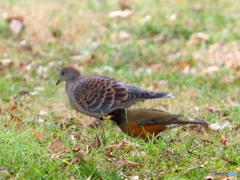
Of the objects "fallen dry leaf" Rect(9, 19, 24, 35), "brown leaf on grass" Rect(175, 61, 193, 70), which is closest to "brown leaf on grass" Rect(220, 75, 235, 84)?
"brown leaf on grass" Rect(175, 61, 193, 70)

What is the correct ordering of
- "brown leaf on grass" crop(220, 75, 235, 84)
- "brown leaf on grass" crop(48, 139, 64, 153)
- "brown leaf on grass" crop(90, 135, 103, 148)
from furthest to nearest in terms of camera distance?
"brown leaf on grass" crop(220, 75, 235, 84) → "brown leaf on grass" crop(90, 135, 103, 148) → "brown leaf on grass" crop(48, 139, 64, 153)

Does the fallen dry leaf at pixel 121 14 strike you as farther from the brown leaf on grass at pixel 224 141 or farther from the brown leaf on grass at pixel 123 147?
the brown leaf on grass at pixel 123 147

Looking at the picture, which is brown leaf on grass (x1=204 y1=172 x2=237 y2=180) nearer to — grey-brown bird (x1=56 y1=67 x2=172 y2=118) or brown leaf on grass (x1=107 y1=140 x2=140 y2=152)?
brown leaf on grass (x1=107 y1=140 x2=140 y2=152)

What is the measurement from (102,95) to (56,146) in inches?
84.2

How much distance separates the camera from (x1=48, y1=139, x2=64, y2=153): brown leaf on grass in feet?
15.0

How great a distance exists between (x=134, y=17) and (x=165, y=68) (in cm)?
254

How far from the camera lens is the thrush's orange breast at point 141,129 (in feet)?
17.1

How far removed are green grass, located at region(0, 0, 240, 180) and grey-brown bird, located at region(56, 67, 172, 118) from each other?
0.62ft

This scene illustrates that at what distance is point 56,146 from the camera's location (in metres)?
4.62

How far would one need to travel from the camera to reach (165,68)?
9242mm

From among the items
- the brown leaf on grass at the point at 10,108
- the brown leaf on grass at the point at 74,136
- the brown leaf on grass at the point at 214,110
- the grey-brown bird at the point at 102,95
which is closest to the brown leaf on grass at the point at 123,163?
the brown leaf on grass at the point at 74,136

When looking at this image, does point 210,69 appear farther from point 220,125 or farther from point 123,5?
point 123,5

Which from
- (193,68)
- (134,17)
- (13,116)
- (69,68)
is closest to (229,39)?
(193,68)

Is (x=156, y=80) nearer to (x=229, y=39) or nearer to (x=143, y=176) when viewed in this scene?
(x=229, y=39)
